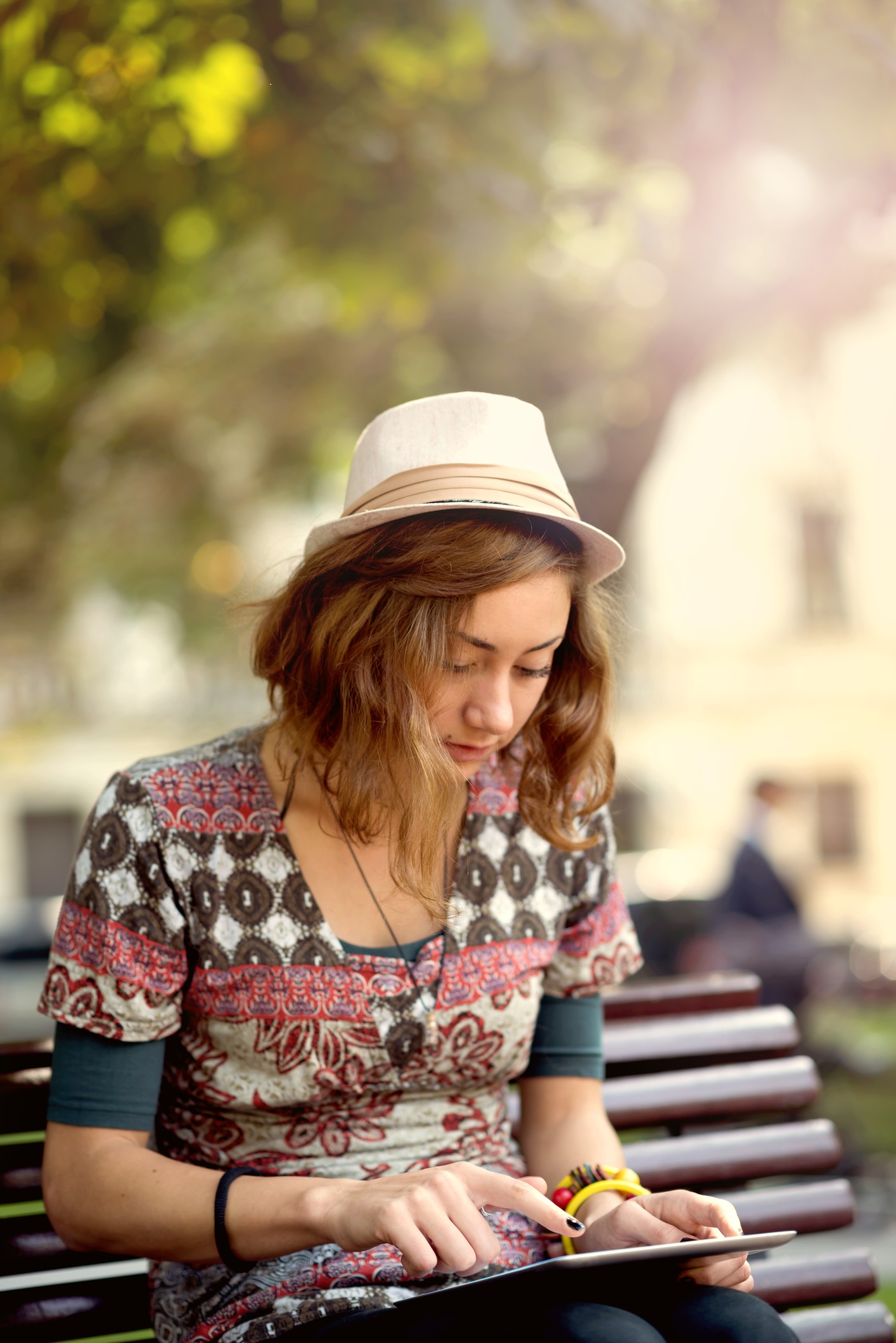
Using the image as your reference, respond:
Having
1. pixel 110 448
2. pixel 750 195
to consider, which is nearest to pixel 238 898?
pixel 750 195

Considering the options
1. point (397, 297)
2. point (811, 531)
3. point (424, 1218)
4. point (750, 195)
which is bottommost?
point (424, 1218)

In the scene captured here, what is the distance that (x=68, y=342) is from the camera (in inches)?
243

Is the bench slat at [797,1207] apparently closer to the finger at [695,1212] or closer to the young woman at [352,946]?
the young woman at [352,946]

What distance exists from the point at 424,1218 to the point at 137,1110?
17.1 inches

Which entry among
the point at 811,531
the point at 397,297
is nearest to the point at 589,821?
the point at 397,297

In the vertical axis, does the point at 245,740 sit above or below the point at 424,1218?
above

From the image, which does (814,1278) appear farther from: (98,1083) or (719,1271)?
(98,1083)

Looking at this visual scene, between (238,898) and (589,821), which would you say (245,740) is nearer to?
(238,898)

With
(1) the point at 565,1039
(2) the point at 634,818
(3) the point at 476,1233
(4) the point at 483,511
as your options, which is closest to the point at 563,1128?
(1) the point at 565,1039

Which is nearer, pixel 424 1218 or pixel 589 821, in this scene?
pixel 424 1218

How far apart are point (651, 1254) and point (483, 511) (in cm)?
85

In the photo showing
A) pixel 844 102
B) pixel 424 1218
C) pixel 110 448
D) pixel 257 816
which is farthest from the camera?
pixel 110 448

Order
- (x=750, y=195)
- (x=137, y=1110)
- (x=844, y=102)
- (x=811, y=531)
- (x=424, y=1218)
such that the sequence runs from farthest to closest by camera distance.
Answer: (x=811, y=531) → (x=750, y=195) → (x=844, y=102) → (x=137, y=1110) → (x=424, y=1218)

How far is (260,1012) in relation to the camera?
1.65m
